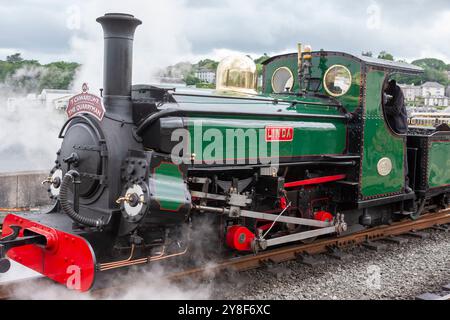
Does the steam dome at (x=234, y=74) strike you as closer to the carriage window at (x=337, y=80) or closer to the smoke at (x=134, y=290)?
the carriage window at (x=337, y=80)

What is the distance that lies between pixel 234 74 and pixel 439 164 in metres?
4.31

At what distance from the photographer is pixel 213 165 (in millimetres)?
5184

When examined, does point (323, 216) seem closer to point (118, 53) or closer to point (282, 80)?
point (282, 80)

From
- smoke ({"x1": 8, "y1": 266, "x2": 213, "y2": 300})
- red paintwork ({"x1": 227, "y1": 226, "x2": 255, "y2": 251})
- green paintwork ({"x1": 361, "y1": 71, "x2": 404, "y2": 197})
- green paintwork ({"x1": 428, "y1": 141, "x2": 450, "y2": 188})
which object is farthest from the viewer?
green paintwork ({"x1": 428, "y1": 141, "x2": 450, "y2": 188})

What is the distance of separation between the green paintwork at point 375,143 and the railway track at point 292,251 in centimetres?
79

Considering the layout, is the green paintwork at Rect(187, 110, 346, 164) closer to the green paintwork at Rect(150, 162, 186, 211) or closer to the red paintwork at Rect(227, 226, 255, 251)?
the green paintwork at Rect(150, 162, 186, 211)

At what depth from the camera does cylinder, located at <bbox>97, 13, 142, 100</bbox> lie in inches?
190

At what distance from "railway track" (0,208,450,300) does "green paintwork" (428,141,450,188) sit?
0.68 metres

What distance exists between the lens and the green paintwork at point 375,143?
6.74 m

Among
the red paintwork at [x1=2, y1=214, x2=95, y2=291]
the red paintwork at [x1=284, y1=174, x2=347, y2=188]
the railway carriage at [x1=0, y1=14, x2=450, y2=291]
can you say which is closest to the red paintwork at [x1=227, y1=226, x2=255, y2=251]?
the railway carriage at [x1=0, y1=14, x2=450, y2=291]

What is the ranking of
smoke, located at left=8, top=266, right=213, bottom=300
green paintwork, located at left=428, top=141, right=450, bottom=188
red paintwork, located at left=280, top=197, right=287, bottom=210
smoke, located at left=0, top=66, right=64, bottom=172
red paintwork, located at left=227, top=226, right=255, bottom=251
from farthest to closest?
1. smoke, located at left=0, top=66, right=64, bottom=172
2. green paintwork, located at left=428, top=141, right=450, bottom=188
3. red paintwork, located at left=280, top=197, right=287, bottom=210
4. red paintwork, located at left=227, top=226, right=255, bottom=251
5. smoke, located at left=8, top=266, right=213, bottom=300
